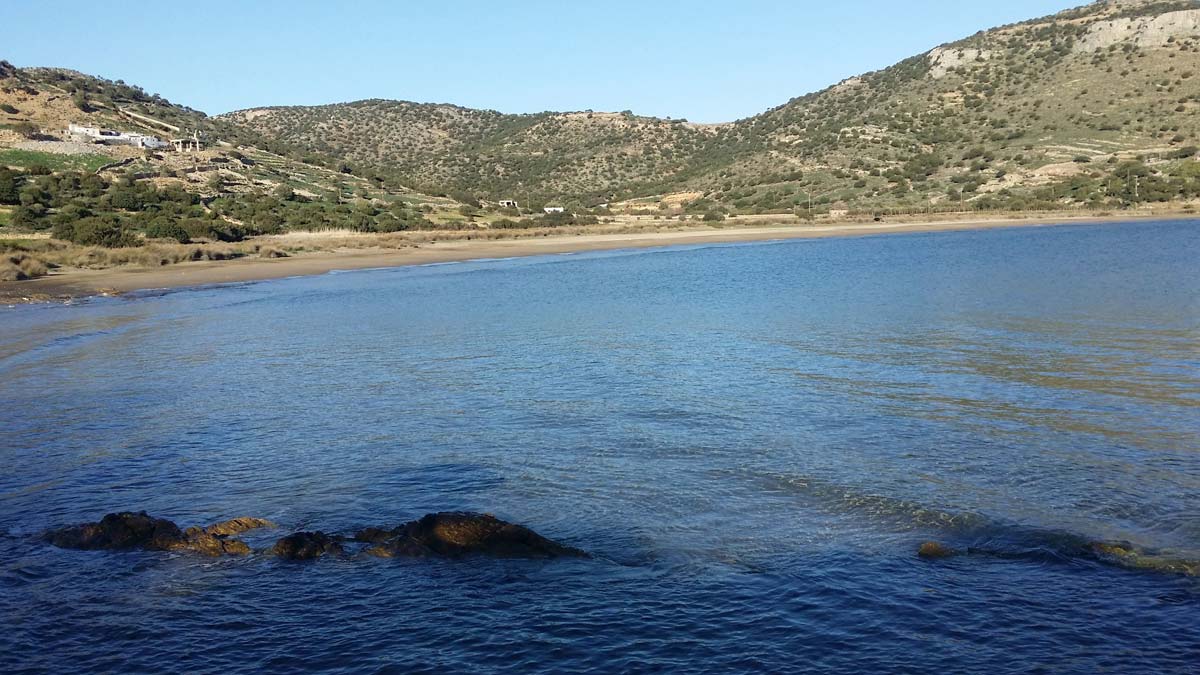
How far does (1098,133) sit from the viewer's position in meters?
91.1

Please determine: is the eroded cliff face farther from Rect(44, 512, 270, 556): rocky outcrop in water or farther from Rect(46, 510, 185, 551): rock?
Rect(46, 510, 185, 551): rock

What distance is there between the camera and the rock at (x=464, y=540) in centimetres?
930

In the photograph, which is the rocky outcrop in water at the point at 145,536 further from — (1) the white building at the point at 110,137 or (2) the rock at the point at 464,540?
(1) the white building at the point at 110,137

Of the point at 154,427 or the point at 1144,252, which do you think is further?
the point at 1144,252

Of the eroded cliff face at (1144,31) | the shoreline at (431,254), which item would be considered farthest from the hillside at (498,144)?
the eroded cliff face at (1144,31)

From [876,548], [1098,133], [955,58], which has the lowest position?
[876,548]

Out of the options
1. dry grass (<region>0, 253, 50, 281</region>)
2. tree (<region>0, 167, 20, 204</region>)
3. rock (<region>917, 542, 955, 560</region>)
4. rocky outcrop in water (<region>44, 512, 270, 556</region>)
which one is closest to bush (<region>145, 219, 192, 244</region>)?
tree (<region>0, 167, 20, 204</region>)

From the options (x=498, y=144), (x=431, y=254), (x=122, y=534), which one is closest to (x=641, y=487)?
(x=122, y=534)

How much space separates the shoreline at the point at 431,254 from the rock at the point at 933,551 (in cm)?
3249

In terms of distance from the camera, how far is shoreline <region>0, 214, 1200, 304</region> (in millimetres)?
38469

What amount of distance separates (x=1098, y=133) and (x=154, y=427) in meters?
94.9

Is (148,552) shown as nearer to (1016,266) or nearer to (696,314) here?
(696,314)

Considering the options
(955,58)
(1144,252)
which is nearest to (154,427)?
(1144,252)

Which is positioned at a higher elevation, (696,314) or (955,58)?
(955,58)
